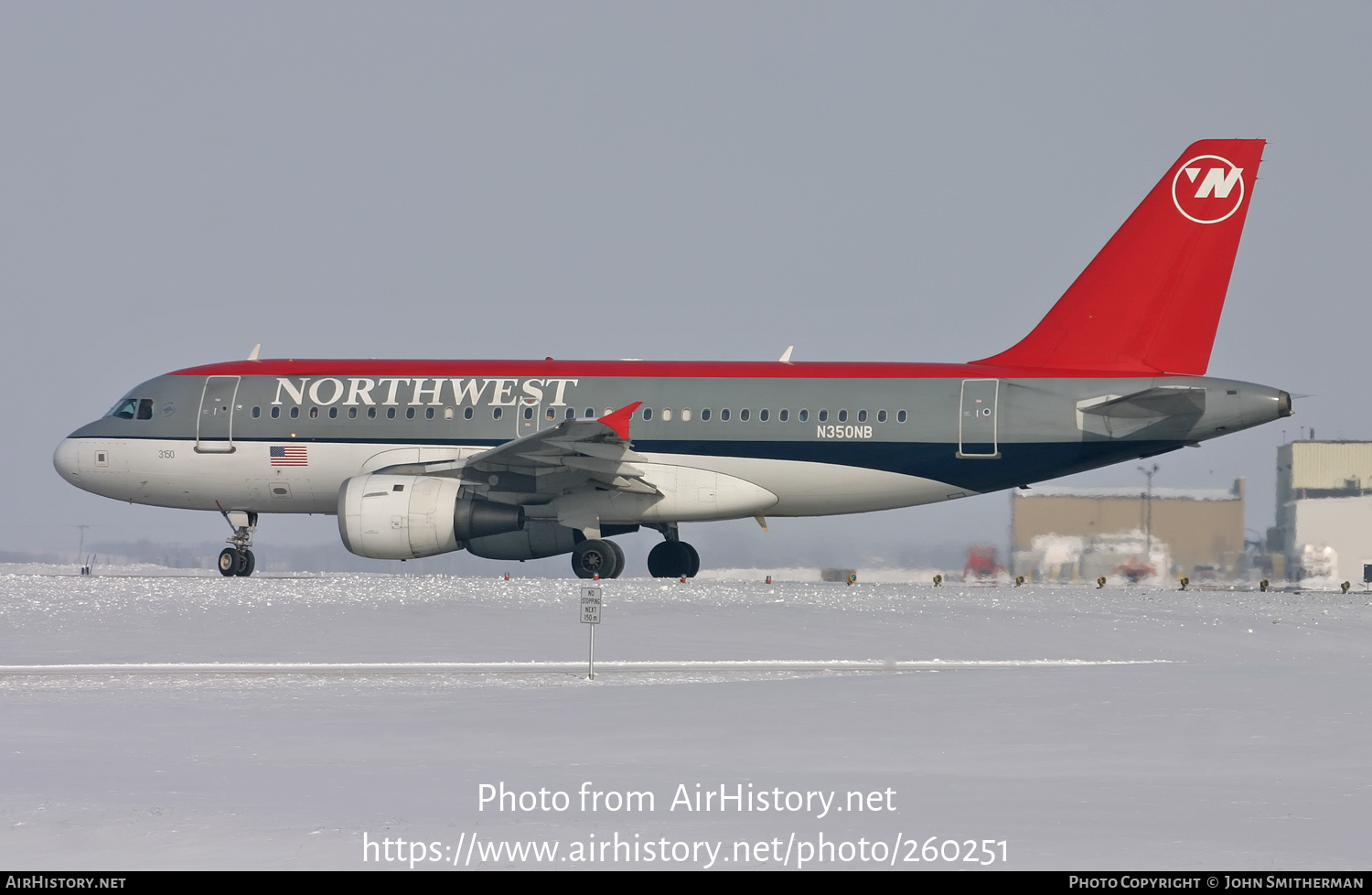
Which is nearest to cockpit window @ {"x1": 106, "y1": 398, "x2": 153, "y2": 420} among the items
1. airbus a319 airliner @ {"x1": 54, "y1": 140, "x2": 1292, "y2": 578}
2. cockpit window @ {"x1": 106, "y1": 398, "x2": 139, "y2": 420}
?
cockpit window @ {"x1": 106, "y1": 398, "x2": 139, "y2": 420}

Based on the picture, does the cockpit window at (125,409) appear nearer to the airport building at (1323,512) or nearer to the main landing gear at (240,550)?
the main landing gear at (240,550)

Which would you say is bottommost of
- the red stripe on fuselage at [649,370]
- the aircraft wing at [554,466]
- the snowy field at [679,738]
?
the snowy field at [679,738]

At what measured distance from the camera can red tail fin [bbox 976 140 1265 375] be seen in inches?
1083

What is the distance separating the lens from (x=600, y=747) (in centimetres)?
1052

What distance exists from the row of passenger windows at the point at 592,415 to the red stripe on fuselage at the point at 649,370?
760 millimetres

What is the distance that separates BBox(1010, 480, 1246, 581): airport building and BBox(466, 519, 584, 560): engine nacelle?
8.64m

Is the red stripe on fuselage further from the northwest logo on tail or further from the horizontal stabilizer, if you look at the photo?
the northwest logo on tail

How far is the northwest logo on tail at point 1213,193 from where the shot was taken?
27656 millimetres

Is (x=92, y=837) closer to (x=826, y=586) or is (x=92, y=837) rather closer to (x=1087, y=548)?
(x=826, y=586)

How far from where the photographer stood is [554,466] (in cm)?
2688

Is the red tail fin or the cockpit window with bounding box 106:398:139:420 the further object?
the cockpit window with bounding box 106:398:139:420

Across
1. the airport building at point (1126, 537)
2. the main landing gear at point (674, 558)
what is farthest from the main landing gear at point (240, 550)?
the airport building at point (1126, 537)

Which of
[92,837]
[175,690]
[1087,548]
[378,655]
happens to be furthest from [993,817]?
[1087,548]

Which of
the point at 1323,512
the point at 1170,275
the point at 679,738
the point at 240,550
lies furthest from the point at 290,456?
the point at 1323,512
